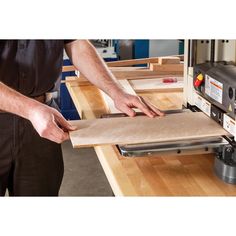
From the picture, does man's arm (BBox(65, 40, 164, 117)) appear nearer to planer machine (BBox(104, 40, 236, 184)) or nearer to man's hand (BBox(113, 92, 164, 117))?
man's hand (BBox(113, 92, 164, 117))

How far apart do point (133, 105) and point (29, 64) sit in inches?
15.5

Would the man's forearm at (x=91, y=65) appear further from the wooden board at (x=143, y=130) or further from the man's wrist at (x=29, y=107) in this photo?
the man's wrist at (x=29, y=107)

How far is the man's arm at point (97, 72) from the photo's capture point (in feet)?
5.69

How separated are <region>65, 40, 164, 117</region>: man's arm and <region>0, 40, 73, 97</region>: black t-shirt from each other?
116mm

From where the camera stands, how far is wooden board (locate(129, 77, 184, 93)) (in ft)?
7.95

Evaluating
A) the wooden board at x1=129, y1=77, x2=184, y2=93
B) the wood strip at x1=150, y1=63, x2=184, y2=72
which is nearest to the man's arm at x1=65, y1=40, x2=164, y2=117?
the wooden board at x1=129, y1=77, x2=184, y2=93

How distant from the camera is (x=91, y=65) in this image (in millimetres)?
1840

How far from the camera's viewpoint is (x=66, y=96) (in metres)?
4.21

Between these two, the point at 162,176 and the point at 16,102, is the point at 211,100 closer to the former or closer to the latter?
the point at 162,176

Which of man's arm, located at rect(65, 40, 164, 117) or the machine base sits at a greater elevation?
man's arm, located at rect(65, 40, 164, 117)

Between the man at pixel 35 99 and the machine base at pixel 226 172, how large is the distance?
0.30 meters

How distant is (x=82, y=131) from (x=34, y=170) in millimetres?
443

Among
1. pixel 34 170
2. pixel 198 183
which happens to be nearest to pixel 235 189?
pixel 198 183

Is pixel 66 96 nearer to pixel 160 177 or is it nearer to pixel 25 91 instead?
pixel 25 91
